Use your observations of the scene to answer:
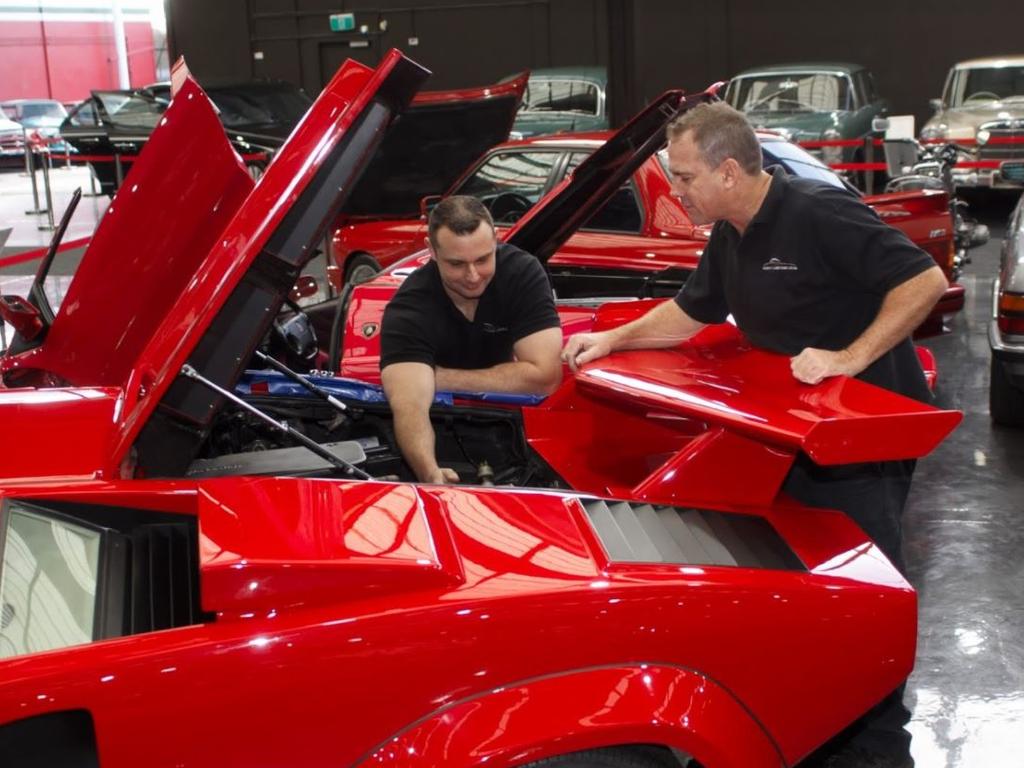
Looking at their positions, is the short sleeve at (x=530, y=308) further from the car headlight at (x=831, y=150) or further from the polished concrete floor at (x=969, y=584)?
the car headlight at (x=831, y=150)

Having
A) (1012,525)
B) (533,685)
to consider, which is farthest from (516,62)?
(533,685)

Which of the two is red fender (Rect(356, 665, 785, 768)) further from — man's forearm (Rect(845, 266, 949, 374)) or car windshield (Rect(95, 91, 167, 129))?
car windshield (Rect(95, 91, 167, 129))

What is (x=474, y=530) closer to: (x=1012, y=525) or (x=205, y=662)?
(x=205, y=662)

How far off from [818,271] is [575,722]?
1401mm

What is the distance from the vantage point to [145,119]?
15.3 meters

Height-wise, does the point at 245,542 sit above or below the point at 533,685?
above

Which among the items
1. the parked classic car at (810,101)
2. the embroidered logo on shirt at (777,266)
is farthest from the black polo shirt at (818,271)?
the parked classic car at (810,101)

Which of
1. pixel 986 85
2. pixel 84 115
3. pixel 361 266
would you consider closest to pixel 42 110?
pixel 84 115

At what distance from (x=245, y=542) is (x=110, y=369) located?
4.59 feet

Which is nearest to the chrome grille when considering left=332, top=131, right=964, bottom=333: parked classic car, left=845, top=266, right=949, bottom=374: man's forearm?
left=332, top=131, right=964, bottom=333: parked classic car

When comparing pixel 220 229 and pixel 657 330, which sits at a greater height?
pixel 220 229

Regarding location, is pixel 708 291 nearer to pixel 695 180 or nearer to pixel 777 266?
pixel 777 266

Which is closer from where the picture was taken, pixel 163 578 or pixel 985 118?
pixel 163 578

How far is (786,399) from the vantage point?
2322mm
